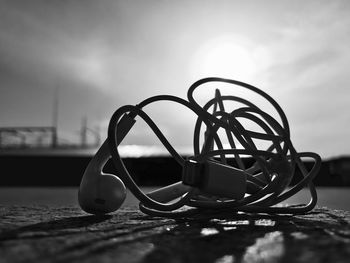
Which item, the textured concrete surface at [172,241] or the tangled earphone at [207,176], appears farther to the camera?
the tangled earphone at [207,176]

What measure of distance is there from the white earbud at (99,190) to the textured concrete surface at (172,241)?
46 millimetres

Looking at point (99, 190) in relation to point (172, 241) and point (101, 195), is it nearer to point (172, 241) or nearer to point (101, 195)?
point (101, 195)

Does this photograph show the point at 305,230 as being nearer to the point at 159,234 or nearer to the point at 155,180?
the point at 159,234

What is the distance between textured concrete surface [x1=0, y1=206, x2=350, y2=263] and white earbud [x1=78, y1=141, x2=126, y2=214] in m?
0.05

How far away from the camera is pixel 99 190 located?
50 cm

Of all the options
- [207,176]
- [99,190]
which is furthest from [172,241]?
[99,190]

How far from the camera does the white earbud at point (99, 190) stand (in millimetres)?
492

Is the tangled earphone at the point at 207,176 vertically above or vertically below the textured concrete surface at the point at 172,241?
above

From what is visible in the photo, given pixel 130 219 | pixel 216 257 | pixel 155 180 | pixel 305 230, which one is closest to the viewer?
pixel 216 257

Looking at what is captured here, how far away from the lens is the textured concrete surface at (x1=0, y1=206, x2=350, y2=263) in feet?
0.83

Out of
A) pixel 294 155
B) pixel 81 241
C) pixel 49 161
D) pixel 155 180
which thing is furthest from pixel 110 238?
pixel 49 161

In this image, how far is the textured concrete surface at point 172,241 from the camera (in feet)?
0.83

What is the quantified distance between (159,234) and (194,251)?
0.08 m

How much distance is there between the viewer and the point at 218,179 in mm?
406
